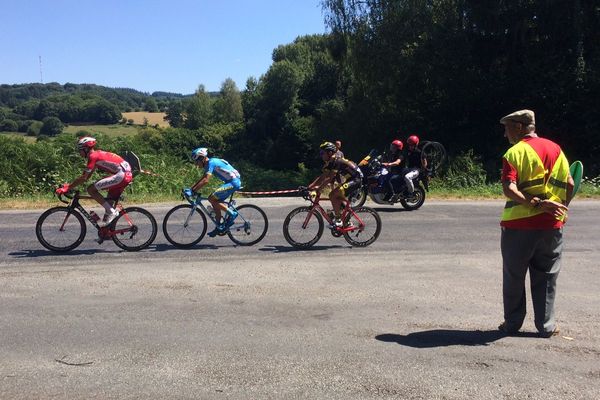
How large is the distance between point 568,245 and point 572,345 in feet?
17.7

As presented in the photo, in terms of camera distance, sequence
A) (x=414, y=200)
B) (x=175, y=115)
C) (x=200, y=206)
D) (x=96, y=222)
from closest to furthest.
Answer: (x=96, y=222), (x=200, y=206), (x=414, y=200), (x=175, y=115)

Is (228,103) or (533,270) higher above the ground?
(228,103)

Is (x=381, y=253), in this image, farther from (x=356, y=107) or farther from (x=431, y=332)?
(x=356, y=107)

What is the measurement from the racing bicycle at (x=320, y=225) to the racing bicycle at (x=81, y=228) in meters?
2.32

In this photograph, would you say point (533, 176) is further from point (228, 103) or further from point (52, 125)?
point (228, 103)

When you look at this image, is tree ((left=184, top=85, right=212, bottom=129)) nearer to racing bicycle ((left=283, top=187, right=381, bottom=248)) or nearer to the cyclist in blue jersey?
the cyclist in blue jersey

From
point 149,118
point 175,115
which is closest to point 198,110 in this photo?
point 149,118

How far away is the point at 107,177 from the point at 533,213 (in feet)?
22.1

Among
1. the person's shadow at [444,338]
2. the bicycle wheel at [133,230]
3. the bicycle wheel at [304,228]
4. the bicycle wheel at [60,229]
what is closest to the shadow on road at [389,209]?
the bicycle wheel at [304,228]

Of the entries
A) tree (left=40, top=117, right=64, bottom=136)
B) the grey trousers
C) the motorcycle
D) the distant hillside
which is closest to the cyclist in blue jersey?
the motorcycle

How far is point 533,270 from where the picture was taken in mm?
5117

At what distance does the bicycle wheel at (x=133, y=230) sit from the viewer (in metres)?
9.32

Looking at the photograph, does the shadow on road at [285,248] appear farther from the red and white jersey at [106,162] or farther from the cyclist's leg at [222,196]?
the red and white jersey at [106,162]

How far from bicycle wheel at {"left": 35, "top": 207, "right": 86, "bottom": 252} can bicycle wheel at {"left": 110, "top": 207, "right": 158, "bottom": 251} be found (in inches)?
21.6
